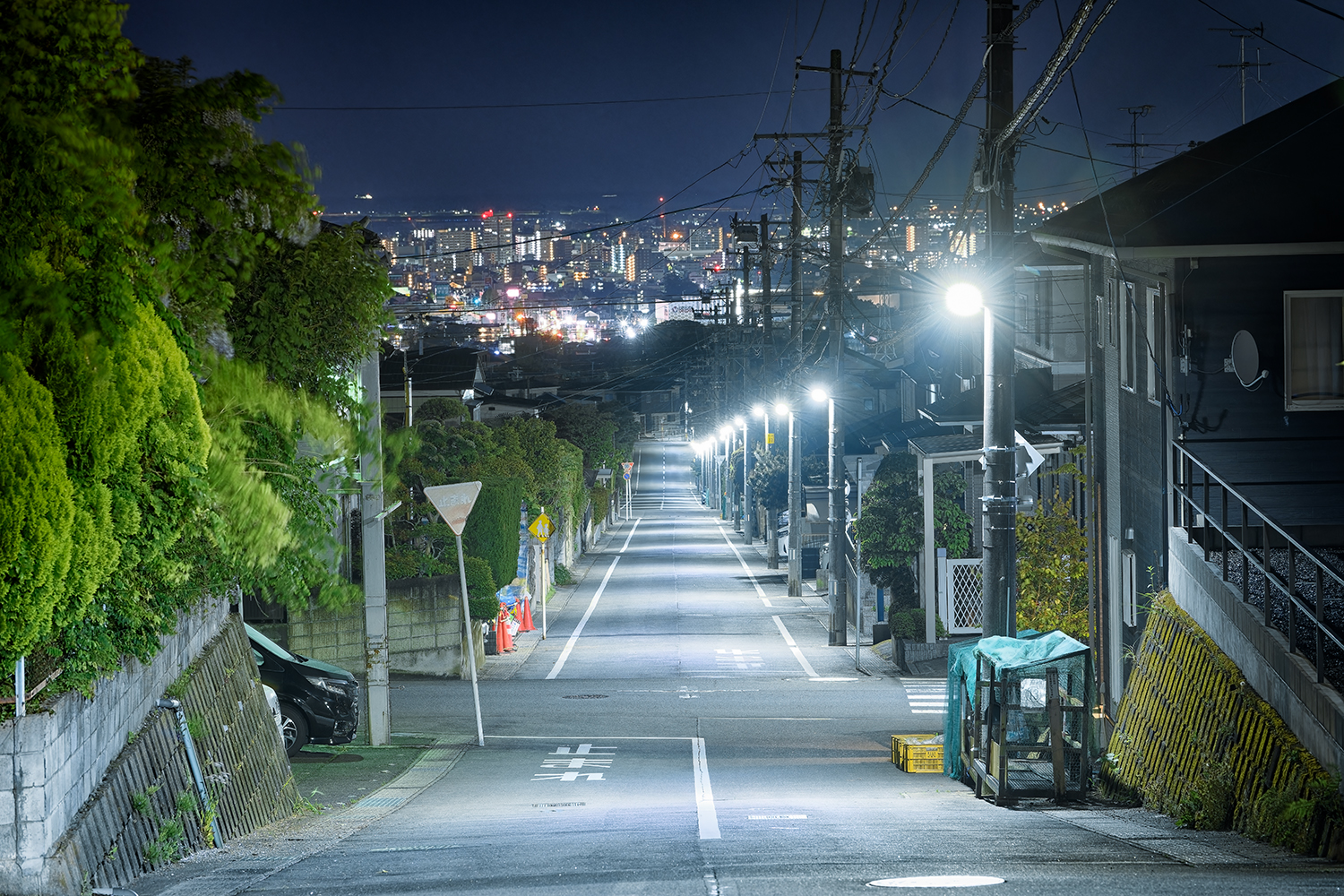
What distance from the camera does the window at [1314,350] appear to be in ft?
49.0

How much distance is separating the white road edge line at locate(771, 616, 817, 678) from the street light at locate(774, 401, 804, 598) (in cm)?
528

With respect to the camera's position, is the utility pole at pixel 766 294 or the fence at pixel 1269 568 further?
the utility pole at pixel 766 294

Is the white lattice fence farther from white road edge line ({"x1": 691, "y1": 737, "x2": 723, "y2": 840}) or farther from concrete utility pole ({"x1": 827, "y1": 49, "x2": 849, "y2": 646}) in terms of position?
white road edge line ({"x1": 691, "y1": 737, "x2": 723, "y2": 840})

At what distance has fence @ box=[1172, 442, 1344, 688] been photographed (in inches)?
376

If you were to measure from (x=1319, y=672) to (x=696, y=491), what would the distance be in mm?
134723

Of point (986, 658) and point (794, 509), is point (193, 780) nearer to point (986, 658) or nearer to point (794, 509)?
point (986, 658)

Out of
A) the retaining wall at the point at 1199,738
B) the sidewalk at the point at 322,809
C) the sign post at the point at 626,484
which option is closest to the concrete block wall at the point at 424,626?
the sidewalk at the point at 322,809

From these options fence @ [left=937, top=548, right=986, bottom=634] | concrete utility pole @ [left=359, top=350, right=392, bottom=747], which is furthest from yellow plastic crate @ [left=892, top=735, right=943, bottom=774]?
fence @ [left=937, top=548, right=986, bottom=634]

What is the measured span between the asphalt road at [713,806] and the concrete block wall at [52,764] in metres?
1.42

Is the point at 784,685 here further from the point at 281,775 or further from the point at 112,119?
the point at 112,119

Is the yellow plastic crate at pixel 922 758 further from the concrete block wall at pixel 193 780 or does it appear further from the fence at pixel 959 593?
the fence at pixel 959 593

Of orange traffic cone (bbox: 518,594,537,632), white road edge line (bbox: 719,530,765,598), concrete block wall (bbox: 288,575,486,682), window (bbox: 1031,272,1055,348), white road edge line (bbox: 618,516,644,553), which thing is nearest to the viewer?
concrete block wall (bbox: 288,575,486,682)

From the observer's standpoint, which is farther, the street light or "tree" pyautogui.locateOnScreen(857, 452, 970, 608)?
the street light

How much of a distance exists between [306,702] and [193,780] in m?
7.43
